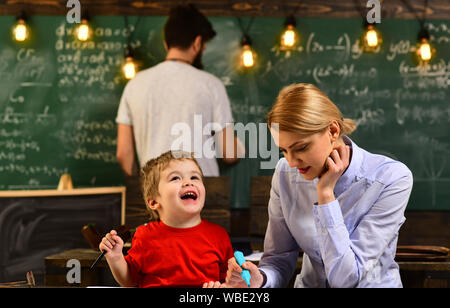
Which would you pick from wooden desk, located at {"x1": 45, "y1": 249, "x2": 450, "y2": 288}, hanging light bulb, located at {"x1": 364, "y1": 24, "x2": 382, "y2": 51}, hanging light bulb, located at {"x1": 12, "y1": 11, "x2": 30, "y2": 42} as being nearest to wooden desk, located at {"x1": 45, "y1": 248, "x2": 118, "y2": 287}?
wooden desk, located at {"x1": 45, "y1": 249, "x2": 450, "y2": 288}

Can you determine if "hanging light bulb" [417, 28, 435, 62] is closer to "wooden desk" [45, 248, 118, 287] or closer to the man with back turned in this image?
the man with back turned

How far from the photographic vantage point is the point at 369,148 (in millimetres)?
2539

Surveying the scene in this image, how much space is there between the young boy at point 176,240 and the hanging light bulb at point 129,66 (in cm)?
158

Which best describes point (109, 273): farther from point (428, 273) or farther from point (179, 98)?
point (428, 273)

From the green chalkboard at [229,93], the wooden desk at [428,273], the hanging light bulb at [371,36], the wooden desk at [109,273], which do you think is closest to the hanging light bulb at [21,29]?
the green chalkboard at [229,93]

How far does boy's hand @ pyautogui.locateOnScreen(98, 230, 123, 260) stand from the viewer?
3.34ft

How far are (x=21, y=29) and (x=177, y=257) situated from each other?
182 cm

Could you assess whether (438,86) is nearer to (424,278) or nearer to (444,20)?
(444,20)

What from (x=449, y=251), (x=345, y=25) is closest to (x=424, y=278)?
(x=449, y=251)

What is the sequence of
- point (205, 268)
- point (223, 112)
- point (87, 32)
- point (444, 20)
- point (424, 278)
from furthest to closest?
point (87, 32), point (444, 20), point (223, 112), point (424, 278), point (205, 268)

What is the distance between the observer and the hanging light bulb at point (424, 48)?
2336 millimetres

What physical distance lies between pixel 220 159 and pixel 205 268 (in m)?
1.50

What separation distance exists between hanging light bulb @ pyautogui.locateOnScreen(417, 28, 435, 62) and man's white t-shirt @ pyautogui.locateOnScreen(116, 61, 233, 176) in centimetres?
114

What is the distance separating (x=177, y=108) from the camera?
1746mm
